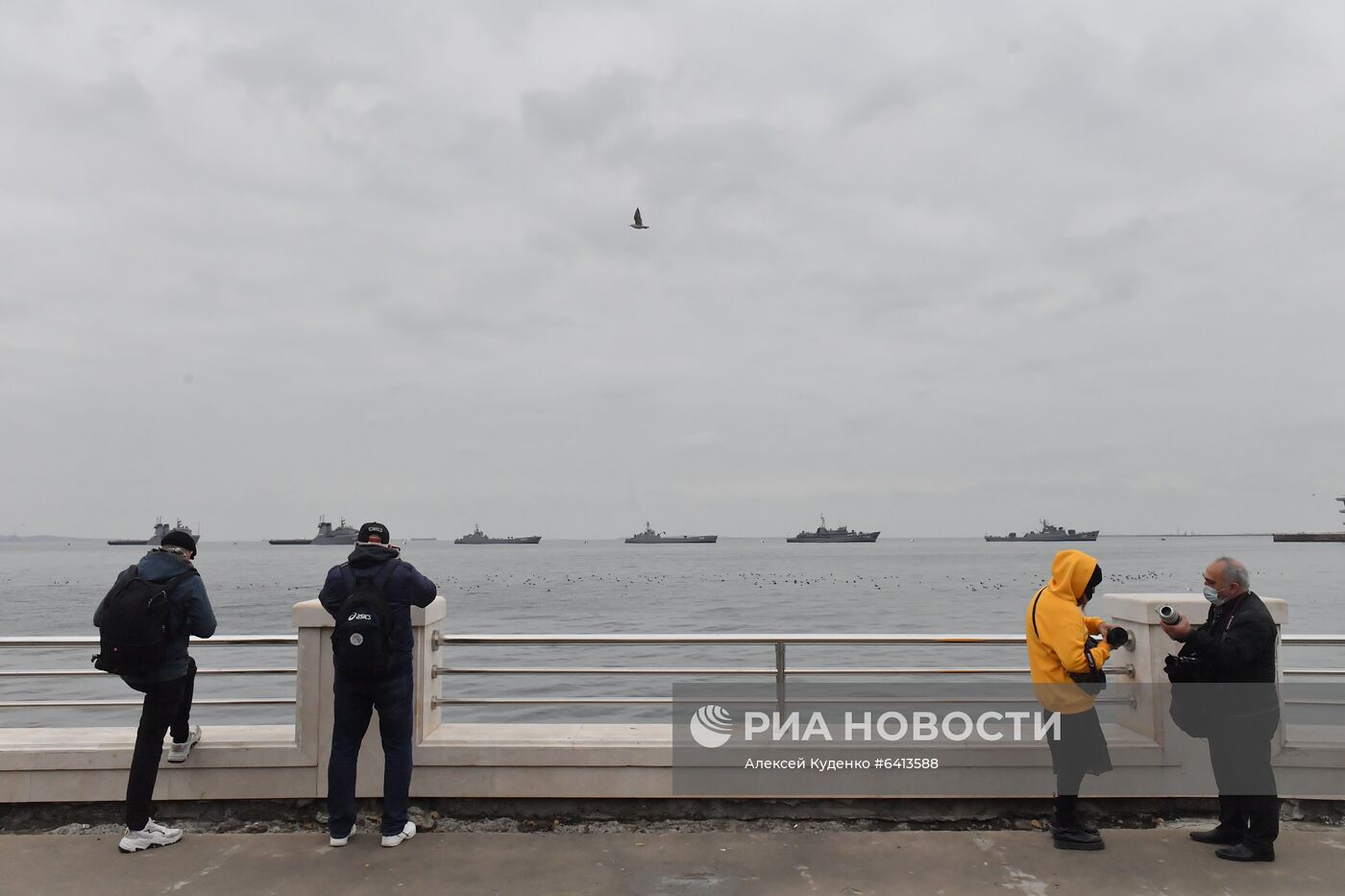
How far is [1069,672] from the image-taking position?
5348 mm

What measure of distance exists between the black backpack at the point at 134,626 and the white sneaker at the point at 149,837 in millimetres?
990

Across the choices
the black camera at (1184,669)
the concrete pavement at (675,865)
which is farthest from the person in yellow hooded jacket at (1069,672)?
the black camera at (1184,669)

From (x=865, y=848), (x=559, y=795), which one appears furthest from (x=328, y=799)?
(x=865, y=848)

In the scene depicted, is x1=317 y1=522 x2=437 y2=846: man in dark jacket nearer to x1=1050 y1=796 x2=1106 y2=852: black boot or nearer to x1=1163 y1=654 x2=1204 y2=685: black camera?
x1=1050 y1=796 x2=1106 y2=852: black boot

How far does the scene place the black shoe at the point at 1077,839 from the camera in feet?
18.2

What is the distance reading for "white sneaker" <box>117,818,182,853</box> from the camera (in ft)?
18.3

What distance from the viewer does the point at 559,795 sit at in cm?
616

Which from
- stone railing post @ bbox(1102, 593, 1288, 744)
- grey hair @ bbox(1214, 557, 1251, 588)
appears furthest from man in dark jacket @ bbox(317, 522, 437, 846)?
stone railing post @ bbox(1102, 593, 1288, 744)

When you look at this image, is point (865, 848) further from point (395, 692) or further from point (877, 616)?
point (877, 616)

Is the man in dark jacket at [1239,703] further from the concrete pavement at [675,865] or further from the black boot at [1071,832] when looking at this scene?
the black boot at [1071,832]

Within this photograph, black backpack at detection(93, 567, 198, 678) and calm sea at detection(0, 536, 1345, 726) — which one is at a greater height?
black backpack at detection(93, 567, 198, 678)

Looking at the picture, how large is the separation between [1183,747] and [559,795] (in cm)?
424

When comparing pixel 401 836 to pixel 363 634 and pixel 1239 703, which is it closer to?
pixel 363 634

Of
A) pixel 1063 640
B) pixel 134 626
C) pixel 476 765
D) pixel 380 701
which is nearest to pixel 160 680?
pixel 134 626
